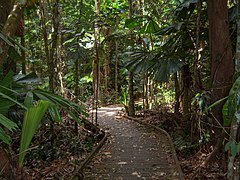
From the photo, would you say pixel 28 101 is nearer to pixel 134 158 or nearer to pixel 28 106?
pixel 28 106

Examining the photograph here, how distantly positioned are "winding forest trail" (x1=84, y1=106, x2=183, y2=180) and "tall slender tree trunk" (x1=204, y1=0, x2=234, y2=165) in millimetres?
1056

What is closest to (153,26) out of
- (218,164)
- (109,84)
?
(218,164)

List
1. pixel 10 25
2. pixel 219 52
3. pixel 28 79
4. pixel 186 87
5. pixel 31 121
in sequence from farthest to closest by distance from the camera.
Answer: pixel 186 87, pixel 219 52, pixel 28 79, pixel 10 25, pixel 31 121

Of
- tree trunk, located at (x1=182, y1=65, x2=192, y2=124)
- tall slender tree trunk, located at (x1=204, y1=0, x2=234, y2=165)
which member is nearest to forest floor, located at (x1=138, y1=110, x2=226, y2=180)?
tall slender tree trunk, located at (x1=204, y1=0, x2=234, y2=165)

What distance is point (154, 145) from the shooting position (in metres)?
7.23

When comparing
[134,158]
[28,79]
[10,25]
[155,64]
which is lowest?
[134,158]

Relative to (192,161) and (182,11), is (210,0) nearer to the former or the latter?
(182,11)

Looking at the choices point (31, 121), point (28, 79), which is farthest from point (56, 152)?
point (31, 121)

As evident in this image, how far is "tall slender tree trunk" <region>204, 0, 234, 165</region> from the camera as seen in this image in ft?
15.8

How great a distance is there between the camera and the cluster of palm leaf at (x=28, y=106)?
1.41 m

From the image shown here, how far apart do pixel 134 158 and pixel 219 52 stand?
2.78 metres

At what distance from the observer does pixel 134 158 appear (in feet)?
20.0

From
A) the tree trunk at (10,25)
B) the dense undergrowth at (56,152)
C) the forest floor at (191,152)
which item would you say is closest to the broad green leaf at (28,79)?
the tree trunk at (10,25)

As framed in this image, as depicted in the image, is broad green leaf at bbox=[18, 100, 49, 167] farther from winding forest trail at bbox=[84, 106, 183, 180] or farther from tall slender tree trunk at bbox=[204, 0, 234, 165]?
tall slender tree trunk at bbox=[204, 0, 234, 165]
